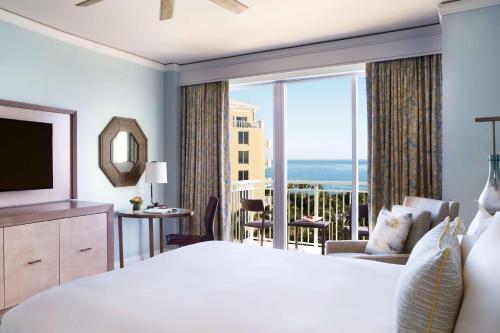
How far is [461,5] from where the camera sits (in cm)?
312

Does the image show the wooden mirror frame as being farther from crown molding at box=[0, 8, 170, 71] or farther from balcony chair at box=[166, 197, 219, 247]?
balcony chair at box=[166, 197, 219, 247]

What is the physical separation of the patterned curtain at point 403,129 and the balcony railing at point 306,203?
1139 mm

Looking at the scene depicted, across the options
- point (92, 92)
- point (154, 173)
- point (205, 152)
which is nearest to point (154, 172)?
point (154, 173)

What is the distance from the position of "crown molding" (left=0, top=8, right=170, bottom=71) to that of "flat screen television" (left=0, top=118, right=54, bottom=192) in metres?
0.91

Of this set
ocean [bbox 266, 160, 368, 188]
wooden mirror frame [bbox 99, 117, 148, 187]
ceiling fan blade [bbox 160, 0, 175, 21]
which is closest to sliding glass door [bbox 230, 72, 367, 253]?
ocean [bbox 266, 160, 368, 188]

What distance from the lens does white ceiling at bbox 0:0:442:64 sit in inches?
127

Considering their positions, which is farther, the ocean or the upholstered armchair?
the ocean

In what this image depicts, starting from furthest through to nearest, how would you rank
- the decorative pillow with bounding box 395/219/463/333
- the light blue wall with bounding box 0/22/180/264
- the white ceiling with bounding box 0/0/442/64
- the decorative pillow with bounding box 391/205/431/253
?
1. the light blue wall with bounding box 0/22/180/264
2. the white ceiling with bounding box 0/0/442/64
3. the decorative pillow with bounding box 391/205/431/253
4. the decorative pillow with bounding box 395/219/463/333

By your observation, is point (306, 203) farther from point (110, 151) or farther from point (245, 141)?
point (110, 151)

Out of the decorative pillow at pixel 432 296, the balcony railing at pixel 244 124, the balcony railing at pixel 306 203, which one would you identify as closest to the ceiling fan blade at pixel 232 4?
the decorative pillow at pixel 432 296

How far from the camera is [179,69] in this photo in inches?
204

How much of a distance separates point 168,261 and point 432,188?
273cm

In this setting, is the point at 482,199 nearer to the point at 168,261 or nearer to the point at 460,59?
the point at 460,59

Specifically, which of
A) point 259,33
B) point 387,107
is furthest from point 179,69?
point 387,107
